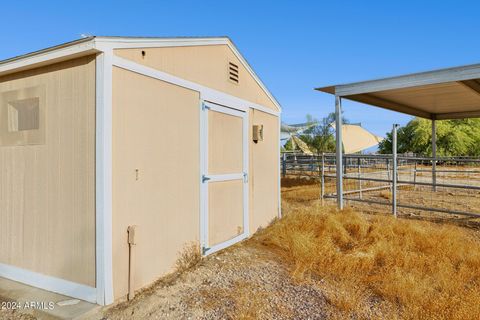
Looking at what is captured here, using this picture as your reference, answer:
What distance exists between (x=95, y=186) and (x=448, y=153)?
98.5 feet

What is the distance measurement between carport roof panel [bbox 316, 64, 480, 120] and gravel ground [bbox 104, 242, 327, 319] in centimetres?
385

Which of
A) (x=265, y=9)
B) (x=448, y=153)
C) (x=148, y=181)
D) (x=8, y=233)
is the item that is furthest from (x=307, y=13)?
(x=448, y=153)

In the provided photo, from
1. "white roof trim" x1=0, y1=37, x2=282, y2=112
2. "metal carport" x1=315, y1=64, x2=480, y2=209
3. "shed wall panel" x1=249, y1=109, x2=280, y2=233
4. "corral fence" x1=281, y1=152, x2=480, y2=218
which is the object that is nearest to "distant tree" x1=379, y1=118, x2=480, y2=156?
"corral fence" x1=281, y1=152, x2=480, y2=218

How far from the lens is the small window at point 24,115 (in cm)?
324

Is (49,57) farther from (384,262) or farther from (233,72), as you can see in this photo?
(384,262)

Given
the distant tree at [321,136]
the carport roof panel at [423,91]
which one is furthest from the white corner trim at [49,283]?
the distant tree at [321,136]

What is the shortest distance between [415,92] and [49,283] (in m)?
6.76

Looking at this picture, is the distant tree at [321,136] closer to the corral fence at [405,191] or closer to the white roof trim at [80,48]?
the corral fence at [405,191]

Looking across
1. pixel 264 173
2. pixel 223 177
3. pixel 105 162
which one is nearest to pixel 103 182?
pixel 105 162

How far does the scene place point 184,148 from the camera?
374cm

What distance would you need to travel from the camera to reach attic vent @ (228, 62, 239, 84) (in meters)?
4.66

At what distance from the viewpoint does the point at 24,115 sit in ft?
10.9

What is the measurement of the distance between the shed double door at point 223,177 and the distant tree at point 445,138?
995 inches

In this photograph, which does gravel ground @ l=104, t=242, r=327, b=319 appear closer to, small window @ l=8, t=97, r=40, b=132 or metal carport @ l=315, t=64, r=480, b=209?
small window @ l=8, t=97, r=40, b=132
